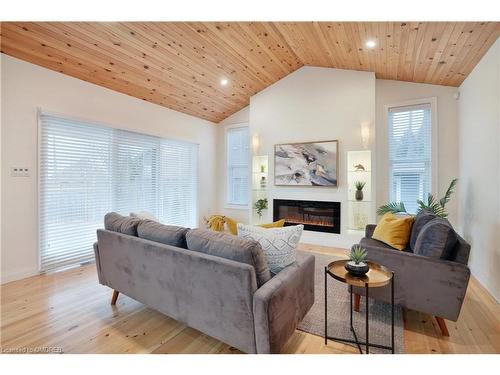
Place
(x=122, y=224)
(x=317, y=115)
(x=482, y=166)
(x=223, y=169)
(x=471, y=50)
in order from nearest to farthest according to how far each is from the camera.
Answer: (x=122, y=224), (x=471, y=50), (x=482, y=166), (x=317, y=115), (x=223, y=169)

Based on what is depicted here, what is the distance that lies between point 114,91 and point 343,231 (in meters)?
4.52

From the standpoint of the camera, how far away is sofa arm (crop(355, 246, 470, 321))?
6.31ft

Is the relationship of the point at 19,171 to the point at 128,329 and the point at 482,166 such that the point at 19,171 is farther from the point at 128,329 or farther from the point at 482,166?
the point at 482,166

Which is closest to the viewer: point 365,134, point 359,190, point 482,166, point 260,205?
point 482,166

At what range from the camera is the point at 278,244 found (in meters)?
1.89

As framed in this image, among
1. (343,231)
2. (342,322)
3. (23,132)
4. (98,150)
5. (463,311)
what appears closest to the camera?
(342,322)

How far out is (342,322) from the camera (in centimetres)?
219

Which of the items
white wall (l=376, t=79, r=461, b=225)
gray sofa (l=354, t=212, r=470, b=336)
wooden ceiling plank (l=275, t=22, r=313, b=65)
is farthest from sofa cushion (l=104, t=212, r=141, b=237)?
white wall (l=376, t=79, r=461, b=225)

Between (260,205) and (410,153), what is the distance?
2.91 metres

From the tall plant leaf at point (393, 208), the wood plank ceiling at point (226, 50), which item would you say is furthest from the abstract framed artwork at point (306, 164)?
the wood plank ceiling at point (226, 50)

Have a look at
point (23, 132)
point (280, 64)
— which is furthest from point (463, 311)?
point (23, 132)

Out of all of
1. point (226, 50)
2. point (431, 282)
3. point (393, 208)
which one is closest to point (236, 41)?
point (226, 50)

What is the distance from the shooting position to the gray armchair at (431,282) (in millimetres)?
1926
